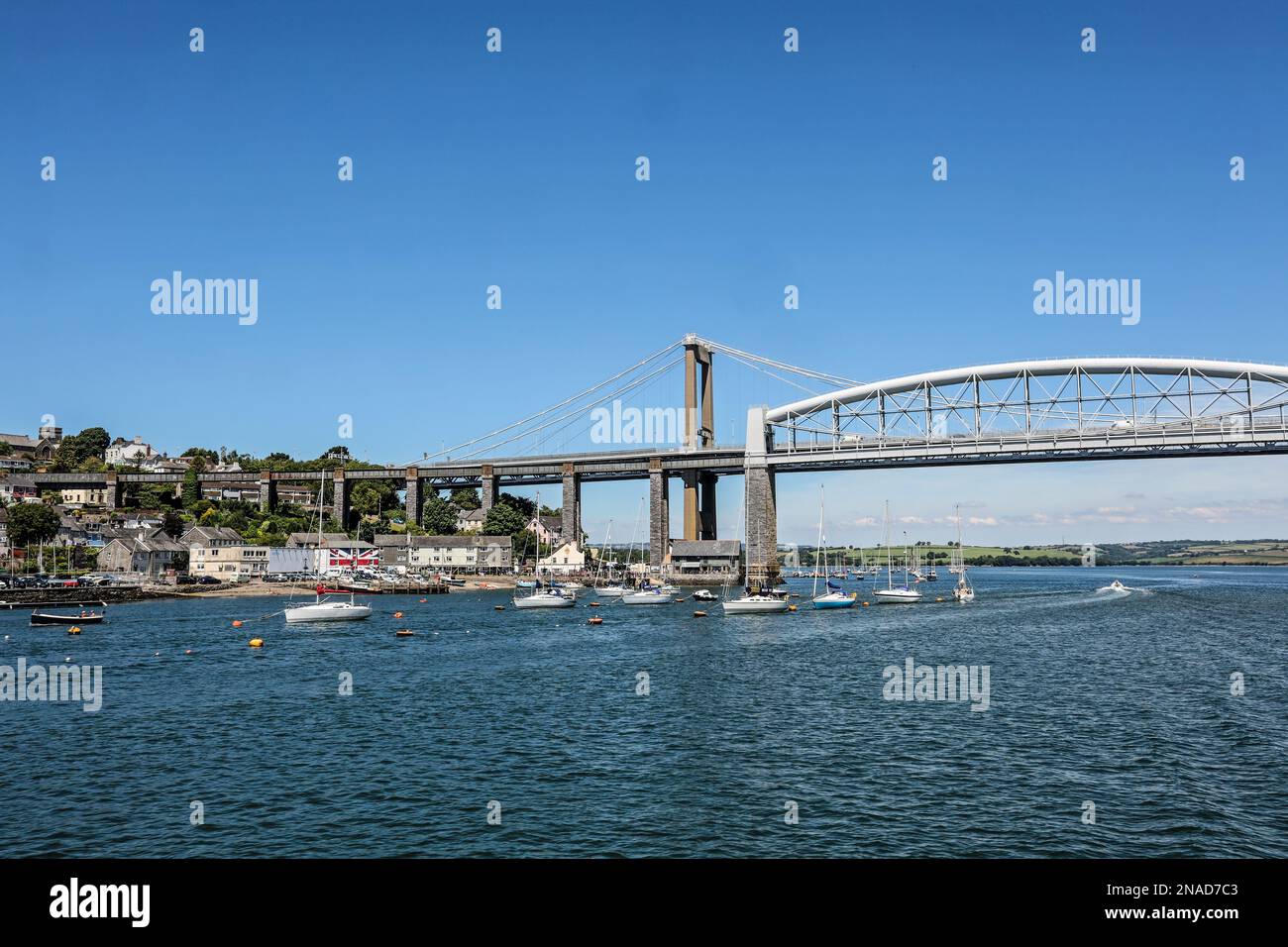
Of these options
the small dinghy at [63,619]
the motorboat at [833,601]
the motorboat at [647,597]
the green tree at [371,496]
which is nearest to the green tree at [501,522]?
the green tree at [371,496]

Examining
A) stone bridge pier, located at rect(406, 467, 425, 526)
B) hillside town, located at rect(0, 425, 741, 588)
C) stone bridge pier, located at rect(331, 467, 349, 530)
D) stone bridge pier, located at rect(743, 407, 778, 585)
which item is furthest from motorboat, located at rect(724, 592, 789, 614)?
stone bridge pier, located at rect(331, 467, 349, 530)

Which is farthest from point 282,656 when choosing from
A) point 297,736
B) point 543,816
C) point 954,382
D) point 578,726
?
point 954,382

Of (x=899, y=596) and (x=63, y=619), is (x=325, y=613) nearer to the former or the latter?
(x=63, y=619)

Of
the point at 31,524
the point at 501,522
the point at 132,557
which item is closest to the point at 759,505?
the point at 501,522

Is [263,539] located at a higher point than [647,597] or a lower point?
higher

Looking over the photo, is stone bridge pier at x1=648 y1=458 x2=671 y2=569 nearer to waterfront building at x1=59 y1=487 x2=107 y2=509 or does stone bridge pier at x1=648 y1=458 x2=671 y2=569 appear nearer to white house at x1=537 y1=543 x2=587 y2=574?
white house at x1=537 y1=543 x2=587 y2=574
